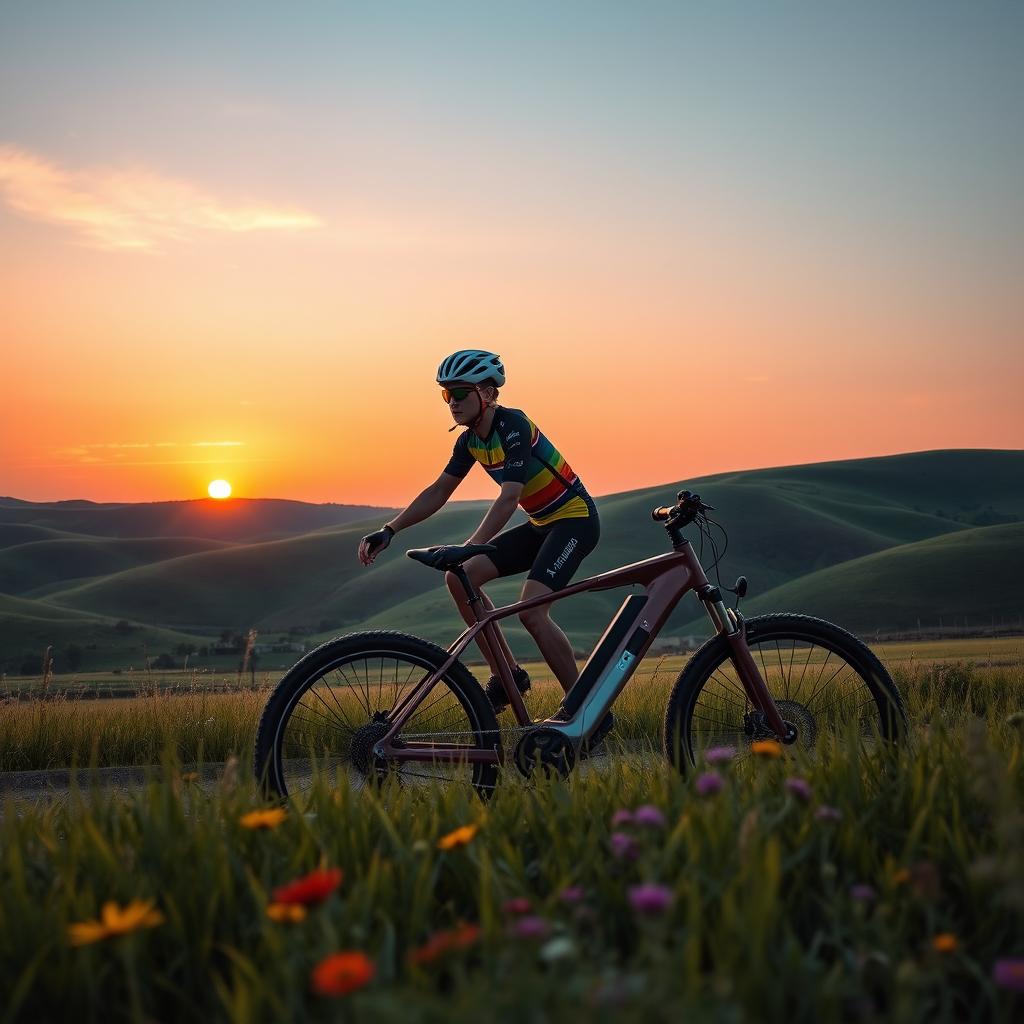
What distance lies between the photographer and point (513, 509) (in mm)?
5883

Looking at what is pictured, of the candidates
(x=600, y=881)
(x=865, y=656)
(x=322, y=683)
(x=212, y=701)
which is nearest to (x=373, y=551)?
(x=322, y=683)

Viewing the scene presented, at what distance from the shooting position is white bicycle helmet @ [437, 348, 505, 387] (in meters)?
5.89

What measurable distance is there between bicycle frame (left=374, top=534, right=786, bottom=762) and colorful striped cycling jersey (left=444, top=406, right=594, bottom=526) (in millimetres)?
601

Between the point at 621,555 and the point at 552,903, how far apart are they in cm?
13047

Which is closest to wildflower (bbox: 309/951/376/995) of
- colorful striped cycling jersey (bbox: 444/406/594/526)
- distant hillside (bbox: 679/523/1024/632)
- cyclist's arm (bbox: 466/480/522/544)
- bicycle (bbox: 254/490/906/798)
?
bicycle (bbox: 254/490/906/798)

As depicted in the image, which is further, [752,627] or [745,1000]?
[752,627]

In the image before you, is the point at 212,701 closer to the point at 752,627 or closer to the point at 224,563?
the point at 752,627

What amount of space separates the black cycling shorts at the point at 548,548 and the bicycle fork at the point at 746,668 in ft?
2.56

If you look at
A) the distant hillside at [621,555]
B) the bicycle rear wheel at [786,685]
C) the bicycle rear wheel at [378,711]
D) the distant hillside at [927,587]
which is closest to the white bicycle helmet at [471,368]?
the bicycle rear wheel at [378,711]

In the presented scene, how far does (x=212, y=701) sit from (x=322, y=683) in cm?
559

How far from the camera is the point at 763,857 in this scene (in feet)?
9.33

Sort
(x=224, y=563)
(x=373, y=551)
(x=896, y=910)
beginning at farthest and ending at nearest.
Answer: (x=224, y=563), (x=373, y=551), (x=896, y=910)

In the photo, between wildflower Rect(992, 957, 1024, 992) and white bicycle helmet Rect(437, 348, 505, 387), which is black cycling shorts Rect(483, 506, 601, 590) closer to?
white bicycle helmet Rect(437, 348, 505, 387)

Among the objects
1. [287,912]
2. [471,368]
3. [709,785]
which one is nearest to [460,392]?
[471,368]
